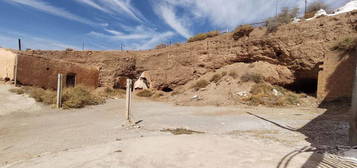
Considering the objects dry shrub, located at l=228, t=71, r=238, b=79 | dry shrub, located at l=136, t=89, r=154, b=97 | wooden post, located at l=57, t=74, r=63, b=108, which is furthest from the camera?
dry shrub, located at l=136, t=89, r=154, b=97

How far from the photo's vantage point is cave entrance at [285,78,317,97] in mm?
15273

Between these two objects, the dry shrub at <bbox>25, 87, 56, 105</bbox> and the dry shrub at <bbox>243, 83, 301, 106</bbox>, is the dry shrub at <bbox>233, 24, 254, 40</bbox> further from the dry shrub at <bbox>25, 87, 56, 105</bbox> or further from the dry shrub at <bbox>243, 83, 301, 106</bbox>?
the dry shrub at <bbox>25, 87, 56, 105</bbox>

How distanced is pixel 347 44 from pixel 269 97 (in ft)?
Answer: 17.1

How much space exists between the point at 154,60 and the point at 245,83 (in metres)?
11.6

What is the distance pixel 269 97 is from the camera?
12.5m

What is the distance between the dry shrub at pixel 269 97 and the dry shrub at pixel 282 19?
6.02m

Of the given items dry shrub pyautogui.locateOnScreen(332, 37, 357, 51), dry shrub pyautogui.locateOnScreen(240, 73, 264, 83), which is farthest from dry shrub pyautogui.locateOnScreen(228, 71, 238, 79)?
dry shrub pyautogui.locateOnScreen(332, 37, 357, 51)

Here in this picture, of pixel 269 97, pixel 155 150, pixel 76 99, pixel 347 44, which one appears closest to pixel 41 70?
pixel 76 99

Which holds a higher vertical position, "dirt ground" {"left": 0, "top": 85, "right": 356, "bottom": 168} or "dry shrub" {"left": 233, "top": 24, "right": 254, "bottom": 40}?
"dry shrub" {"left": 233, "top": 24, "right": 254, "bottom": 40}

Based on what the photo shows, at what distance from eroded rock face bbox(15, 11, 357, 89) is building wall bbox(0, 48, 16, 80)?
632 cm

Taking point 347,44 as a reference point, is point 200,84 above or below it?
below

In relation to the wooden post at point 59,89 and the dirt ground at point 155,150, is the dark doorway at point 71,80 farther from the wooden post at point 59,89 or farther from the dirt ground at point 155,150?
the dirt ground at point 155,150

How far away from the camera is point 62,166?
303 cm

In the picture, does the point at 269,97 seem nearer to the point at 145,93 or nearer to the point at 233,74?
the point at 233,74
